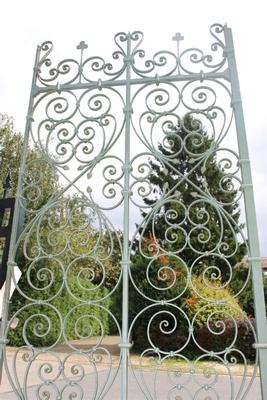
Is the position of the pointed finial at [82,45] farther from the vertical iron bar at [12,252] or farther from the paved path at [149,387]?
the paved path at [149,387]

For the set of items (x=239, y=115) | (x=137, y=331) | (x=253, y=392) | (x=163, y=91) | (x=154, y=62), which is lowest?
(x=253, y=392)

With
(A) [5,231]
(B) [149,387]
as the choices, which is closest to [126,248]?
(A) [5,231]

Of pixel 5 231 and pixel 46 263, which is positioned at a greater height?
pixel 46 263

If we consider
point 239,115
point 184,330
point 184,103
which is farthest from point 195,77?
point 184,330

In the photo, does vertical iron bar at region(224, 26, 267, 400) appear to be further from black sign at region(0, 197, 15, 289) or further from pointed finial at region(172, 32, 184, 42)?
black sign at region(0, 197, 15, 289)

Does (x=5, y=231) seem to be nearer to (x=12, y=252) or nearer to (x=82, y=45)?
(x=12, y=252)

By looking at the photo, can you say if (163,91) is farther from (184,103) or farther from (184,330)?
(184,330)

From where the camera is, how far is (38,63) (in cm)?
229

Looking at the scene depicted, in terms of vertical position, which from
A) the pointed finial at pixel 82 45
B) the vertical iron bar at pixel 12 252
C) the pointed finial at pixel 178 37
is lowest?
the vertical iron bar at pixel 12 252

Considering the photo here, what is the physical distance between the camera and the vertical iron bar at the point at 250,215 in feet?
5.47

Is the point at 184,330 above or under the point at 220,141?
under

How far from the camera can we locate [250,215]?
181cm

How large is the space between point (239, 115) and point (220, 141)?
17 cm

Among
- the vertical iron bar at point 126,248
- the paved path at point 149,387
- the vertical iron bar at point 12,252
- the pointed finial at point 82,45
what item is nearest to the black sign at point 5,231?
the vertical iron bar at point 12,252
